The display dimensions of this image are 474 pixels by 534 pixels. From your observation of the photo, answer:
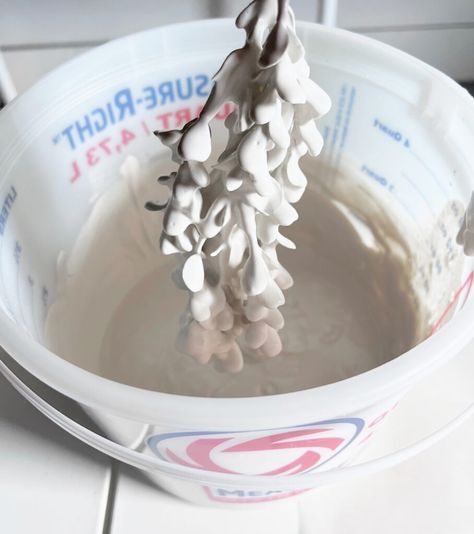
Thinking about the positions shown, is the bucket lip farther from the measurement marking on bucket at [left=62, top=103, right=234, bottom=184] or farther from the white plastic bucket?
the measurement marking on bucket at [left=62, top=103, right=234, bottom=184]

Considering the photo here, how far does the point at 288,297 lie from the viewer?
18.5 inches

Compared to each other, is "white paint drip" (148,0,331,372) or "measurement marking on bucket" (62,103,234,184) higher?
"measurement marking on bucket" (62,103,234,184)

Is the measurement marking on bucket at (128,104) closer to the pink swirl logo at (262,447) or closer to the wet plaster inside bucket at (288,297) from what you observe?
the wet plaster inside bucket at (288,297)

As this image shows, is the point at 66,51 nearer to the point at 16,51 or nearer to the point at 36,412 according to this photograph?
the point at 16,51

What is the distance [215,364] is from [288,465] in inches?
3.0

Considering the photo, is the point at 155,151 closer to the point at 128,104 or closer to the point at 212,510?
the point at 128,104

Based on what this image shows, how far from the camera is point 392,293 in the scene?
45 cm

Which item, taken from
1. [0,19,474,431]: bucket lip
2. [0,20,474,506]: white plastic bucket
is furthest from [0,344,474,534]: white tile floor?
[0,19,474,431]: bucket lip

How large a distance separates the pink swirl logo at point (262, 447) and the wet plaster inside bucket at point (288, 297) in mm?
83

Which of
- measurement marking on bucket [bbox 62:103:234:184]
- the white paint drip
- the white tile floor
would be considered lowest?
the white tile floor

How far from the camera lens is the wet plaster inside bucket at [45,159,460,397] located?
42 centimetres

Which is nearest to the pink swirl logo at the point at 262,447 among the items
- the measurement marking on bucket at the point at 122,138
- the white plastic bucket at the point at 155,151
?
the white plastic bucket at the point at 155,151

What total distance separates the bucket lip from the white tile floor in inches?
4.7

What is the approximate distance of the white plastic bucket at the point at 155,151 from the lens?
262mm
